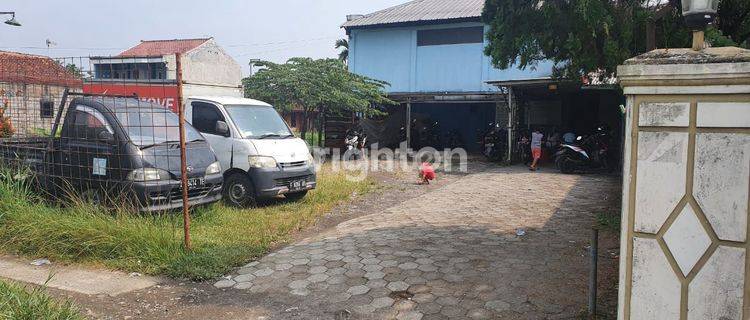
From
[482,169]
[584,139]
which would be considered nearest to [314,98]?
[482,169]

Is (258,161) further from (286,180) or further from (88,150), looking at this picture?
(88,150)

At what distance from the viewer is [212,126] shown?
8.53m

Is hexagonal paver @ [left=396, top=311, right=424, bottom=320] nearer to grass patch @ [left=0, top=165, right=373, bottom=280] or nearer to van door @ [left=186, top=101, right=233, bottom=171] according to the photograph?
grass patch @ [left=0, top=165, right=373, bottom=280]

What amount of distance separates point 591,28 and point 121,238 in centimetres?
528

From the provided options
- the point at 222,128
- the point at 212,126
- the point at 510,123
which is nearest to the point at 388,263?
the point at 222,128

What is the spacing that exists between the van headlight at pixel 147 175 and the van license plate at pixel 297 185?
2.24m

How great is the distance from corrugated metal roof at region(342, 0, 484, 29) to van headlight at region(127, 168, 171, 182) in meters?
14.2

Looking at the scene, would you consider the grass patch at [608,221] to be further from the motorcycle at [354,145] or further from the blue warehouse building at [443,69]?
the motorcycle at [354,145]

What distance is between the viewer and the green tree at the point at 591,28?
17.1 feet

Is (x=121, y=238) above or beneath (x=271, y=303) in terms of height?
above

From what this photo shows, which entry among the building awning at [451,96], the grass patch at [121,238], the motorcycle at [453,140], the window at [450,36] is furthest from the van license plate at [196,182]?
the motorcycle at [453,140]

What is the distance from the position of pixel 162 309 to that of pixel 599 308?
3.44 meters

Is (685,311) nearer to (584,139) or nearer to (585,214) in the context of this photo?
(585,214)

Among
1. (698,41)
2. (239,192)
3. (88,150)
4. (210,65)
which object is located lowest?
(239,192)
